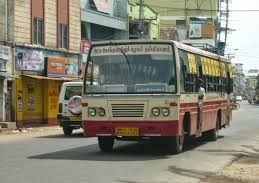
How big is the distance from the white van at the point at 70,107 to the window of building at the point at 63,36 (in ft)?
38.8

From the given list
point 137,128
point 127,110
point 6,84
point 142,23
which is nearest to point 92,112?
point 127,110

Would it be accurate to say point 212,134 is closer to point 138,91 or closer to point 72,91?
point 72,91

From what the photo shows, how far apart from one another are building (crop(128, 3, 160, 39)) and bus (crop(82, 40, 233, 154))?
101 ft

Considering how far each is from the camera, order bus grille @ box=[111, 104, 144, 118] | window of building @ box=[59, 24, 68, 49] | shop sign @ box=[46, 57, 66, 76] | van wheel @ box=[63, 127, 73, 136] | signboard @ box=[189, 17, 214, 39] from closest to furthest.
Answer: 1. bus grille @ box=[111, 104, 144, 118]
2. van wheel @ box=[63, 127, 73, 136]
3. shop sign @ box=[46, 57, 66, 76]
4. window of building @ box=[59, 24, 68, 49]
5. signboard @ box=[189, 17, 214, 39]

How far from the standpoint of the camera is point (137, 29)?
174 feet

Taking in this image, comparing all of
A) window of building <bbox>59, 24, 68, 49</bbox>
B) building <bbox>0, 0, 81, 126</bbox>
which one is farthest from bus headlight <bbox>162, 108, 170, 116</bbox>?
window of building <bbox>59, 24, 68, 49</bbox>

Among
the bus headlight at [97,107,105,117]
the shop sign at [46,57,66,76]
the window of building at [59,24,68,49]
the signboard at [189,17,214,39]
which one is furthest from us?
the signboard at [189,17,214,39]

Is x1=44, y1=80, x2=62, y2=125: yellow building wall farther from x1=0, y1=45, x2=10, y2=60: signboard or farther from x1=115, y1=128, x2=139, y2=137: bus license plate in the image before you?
x1=115, y1=128, x2=139, y2=137: bus license plate

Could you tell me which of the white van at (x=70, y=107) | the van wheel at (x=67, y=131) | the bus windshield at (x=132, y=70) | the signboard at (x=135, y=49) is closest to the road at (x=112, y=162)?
the bus windshield at (x=132, y=70)

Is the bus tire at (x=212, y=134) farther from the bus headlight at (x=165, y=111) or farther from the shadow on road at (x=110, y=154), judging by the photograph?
the bus headlight at (x=165, y=111)

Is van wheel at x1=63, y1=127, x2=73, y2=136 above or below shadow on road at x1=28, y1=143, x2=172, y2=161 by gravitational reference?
below

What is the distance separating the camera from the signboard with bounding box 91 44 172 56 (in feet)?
53.5

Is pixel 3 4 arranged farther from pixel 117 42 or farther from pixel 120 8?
pixel 120 8

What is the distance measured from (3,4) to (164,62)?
17.2 meters
